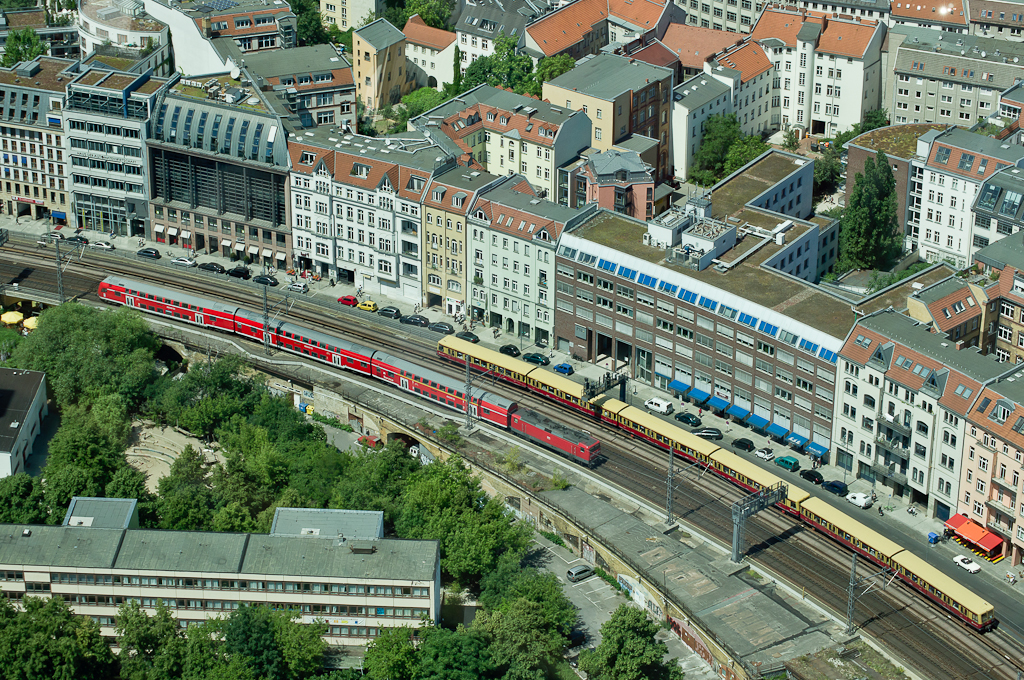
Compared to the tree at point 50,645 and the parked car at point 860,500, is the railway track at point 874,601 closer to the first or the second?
the parked car at point 860,500

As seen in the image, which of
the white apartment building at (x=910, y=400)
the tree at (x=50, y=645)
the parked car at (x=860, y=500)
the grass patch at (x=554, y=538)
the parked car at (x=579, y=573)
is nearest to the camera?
the tree at (x=50, y=645)

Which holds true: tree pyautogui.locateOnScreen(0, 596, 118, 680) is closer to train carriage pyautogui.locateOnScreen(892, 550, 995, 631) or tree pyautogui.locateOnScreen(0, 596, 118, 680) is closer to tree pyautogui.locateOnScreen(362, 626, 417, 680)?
tree pyautogui.locateOnScreen(362, 626, 417, 680)

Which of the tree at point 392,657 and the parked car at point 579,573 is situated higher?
the tree at point 392,657

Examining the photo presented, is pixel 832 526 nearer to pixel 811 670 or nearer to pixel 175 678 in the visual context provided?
pixel 811 670

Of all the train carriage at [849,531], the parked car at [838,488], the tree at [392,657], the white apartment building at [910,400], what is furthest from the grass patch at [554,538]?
the white apartment building at [910,400]

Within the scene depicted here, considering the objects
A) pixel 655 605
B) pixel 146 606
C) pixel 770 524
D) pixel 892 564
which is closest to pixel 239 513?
pixel 146 606

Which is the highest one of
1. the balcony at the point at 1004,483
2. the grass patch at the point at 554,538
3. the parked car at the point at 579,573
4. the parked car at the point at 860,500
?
the balcony at the point at 1004,483
